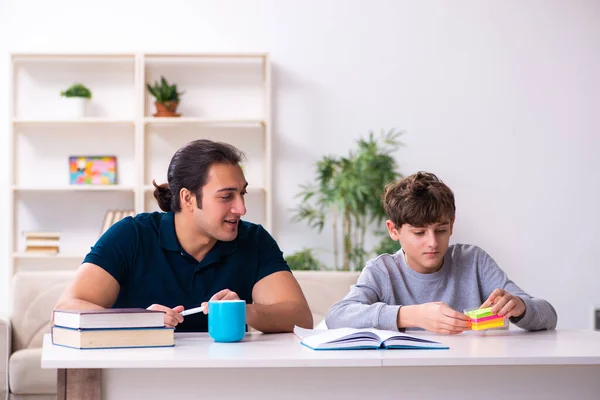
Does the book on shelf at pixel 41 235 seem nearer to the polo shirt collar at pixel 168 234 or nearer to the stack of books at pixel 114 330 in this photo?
the polo shirt collar at pixel 168 234

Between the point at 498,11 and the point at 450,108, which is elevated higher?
the point at 498,11

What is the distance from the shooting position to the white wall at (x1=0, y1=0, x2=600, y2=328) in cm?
495

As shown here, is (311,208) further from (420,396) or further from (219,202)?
(420,396)

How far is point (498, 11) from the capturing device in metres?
5.07

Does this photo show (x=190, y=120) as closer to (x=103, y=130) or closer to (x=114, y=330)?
(x=103, y=130)

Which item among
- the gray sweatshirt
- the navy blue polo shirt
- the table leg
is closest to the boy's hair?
the gray sweatshirt

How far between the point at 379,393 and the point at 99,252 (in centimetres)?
89

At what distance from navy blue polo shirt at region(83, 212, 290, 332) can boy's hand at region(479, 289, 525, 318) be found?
0.61 meters

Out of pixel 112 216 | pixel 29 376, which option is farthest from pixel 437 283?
pixel 112 216

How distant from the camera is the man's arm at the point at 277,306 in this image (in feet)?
6.50

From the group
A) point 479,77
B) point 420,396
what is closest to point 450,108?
point 479,77

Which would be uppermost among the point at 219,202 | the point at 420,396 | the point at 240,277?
the point at 219,202

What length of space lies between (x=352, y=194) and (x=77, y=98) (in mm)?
1643

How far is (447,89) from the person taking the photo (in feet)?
16.6
